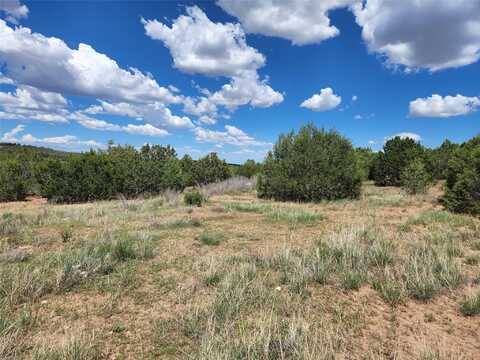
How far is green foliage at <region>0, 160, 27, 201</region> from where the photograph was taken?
58.6 ft

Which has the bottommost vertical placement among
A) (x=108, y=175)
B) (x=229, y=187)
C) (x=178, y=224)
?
(x=178, y=224)

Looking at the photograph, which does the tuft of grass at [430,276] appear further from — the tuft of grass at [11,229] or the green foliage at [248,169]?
the green foliage at [248,169]

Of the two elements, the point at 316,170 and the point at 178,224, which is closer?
the point at 178,224

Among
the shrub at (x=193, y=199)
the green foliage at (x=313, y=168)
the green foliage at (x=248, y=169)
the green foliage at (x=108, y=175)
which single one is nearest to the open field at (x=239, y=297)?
the shrub at (x=193, y=199)

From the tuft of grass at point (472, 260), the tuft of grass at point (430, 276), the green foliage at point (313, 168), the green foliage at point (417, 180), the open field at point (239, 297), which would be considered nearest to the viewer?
the open field at point (239, 297)

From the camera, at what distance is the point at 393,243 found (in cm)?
608

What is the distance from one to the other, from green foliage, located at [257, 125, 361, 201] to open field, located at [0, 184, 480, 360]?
875cm

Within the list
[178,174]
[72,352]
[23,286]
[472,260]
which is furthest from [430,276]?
[178,174]

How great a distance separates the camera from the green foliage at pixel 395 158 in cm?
2664

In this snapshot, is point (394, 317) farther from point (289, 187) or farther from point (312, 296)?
point (289, 187)

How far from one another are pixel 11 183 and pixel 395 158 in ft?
104

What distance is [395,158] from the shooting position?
27.2m

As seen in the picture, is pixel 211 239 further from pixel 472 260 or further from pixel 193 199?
pixel 193 199

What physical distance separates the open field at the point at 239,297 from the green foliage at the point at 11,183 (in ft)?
47.2
